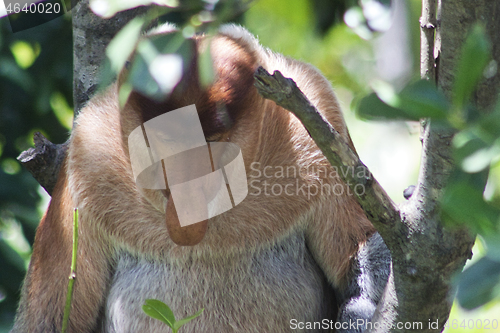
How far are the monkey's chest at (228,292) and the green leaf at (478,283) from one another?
1367mm

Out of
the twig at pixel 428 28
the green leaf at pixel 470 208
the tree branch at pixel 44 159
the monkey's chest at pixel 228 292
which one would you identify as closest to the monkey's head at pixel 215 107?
the monkey's chest at pixel 228 292

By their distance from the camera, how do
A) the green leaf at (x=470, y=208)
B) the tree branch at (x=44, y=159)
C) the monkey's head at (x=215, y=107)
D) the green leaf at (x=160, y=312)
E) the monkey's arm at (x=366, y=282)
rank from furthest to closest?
the tree branch at (x=44, y=159), the monkey's arm at (x=366, y=282), the monkey's head at (x=215, y=107), the green leaf at (x=160, y=312), the green leaf at (x=470, y=208)

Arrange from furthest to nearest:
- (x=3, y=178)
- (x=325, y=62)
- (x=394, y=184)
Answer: (x=325, y=62) → (x=394, y=184) → (x=3, y=178)

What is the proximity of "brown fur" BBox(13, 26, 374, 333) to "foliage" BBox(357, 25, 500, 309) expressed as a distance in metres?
1.25

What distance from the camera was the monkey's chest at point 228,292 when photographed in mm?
1920

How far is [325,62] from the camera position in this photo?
4.32 meters

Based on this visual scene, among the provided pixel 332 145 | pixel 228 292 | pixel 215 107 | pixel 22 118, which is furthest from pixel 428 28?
pixel 22 118

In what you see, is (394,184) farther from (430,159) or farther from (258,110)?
(430,159)

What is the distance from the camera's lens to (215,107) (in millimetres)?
1724

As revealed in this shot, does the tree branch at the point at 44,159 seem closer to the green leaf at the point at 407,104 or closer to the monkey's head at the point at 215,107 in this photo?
the monkey's head at the point at 215,107

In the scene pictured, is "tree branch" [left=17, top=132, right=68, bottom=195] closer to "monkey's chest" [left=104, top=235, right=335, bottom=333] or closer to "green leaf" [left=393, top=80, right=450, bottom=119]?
"monkey's chest" [left=104, top=235, right=335, bottom=333]

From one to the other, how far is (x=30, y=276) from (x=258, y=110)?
4.00 ft

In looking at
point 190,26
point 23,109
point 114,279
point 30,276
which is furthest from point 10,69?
point 190,26

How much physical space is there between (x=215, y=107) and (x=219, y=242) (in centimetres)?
53
